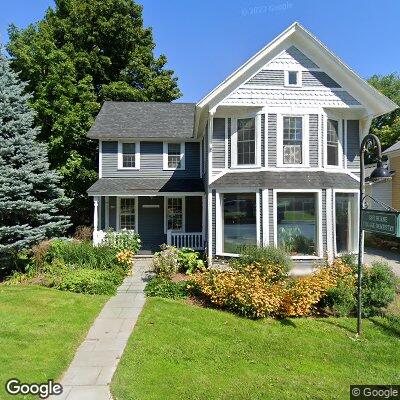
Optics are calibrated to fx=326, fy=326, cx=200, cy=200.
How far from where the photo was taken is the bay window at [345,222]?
40.6 feet

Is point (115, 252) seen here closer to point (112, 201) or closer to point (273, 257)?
point (112, 201)

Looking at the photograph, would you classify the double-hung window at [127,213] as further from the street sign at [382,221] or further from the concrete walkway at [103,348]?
the street sign at [382,221]

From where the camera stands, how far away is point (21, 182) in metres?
13.2

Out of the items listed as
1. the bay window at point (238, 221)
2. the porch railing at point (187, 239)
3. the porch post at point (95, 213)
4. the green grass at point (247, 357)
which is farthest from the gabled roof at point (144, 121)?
the green grass at point (247, 357)

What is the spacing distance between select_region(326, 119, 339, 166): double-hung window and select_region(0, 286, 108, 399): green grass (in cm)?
960

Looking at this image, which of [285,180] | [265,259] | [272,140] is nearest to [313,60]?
[272,140]

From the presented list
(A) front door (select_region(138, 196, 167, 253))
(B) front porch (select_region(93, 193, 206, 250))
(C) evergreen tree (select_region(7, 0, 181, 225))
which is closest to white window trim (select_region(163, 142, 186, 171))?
(B) front porch (select_region(93, 193, 206, 250))

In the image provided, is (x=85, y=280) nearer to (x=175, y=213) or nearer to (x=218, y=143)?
(x=218, y=143)

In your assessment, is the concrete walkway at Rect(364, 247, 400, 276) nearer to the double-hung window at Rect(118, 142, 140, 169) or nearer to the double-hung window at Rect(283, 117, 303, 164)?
the double-hung window at Rect(283, 117, 303, 164)

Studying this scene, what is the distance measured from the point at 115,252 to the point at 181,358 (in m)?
7.13

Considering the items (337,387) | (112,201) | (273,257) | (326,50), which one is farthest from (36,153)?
(337,387)

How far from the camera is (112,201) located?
1705 centimetres

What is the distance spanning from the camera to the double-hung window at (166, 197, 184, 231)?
1703cm

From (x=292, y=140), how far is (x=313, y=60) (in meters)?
3.11
